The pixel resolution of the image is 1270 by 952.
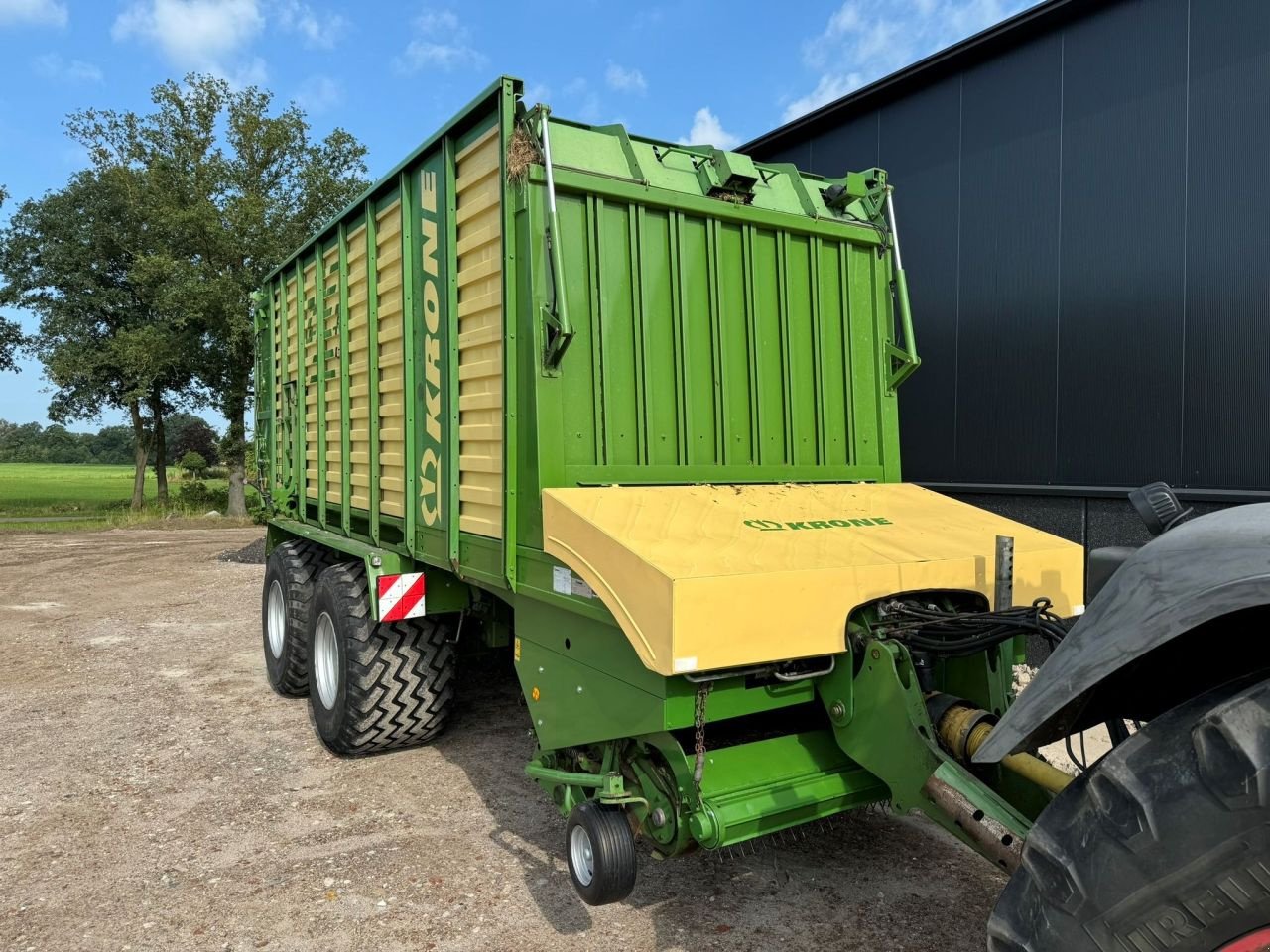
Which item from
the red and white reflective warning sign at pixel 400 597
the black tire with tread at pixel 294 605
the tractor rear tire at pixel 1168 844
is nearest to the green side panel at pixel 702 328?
the red and white reflective warning sign at pixel 400 597

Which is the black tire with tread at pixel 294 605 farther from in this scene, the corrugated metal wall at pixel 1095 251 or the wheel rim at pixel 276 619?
the corrugated metal wall at pixel 1095 251

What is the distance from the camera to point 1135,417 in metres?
6.32

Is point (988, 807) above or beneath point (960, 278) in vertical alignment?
beneath

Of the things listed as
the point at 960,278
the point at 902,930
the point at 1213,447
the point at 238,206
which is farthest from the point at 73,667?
the point at 238,206

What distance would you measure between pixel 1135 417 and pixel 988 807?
198 inches

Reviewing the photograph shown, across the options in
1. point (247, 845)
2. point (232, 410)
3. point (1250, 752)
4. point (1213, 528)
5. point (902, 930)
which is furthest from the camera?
point (232, 410)

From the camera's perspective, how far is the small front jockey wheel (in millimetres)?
2842

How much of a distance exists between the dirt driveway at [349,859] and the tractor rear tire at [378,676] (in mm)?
197

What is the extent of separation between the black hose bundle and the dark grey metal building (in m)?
3.99

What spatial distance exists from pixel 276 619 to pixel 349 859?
121 inches

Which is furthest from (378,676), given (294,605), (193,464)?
(193,464)

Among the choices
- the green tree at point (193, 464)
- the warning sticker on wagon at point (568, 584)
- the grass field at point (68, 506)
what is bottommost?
the grass field at point (68, 506)

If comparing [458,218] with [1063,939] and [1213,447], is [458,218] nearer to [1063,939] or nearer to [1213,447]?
[1063,939]

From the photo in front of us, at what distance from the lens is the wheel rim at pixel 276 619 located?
6.32m
